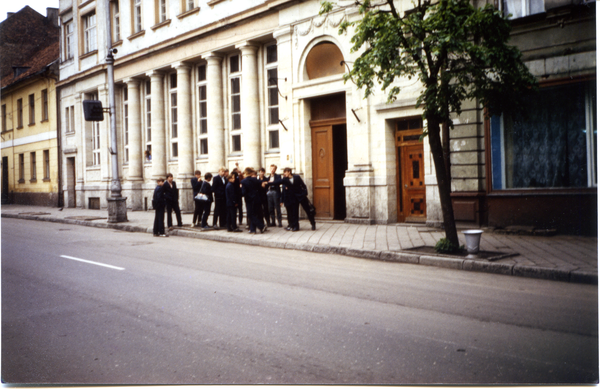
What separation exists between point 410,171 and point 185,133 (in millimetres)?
11040

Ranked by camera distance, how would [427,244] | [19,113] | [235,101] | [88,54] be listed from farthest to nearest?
[19,113]
[88,54]
[235,101]
[427,244]

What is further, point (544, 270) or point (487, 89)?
point (487, 89)

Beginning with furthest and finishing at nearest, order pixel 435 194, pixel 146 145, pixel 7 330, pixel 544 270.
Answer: pixel 146 145
pixel 435 194
pixel 544 270
pixel 7 330

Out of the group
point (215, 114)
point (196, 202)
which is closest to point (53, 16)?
point (215, 114)

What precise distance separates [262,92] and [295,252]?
10.2 meters

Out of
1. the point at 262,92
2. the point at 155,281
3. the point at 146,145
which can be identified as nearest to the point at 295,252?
the point at 155,281

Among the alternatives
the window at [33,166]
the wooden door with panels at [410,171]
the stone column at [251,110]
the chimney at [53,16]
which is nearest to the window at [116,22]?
the stone column at [251,110]

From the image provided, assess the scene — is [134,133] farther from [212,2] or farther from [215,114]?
[212,2]

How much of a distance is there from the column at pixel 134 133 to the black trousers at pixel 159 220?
36.9 ft

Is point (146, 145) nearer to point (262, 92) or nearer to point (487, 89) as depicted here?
point (262, 92)

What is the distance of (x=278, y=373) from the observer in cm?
430

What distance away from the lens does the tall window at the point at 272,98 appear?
20328mm

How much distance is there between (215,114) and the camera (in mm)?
22125

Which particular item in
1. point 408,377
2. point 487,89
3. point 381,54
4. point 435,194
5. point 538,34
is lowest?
point 408,377
